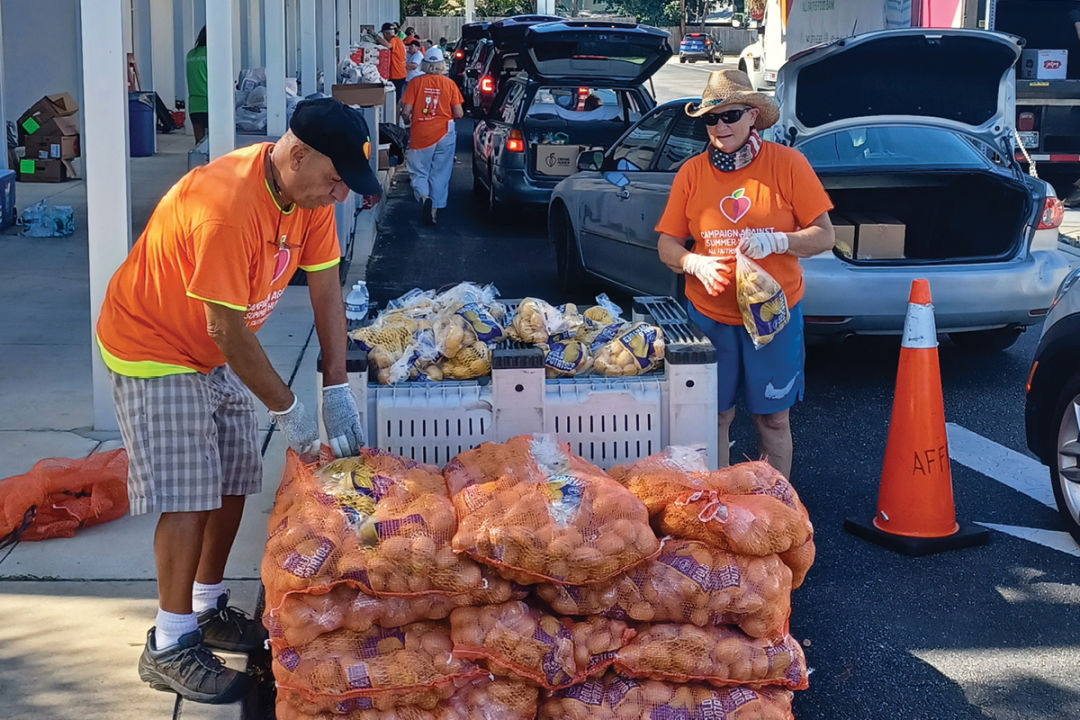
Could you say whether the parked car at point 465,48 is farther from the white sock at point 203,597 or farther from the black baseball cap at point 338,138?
the black baseball cap at point 338,138

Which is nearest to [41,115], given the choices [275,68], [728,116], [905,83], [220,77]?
[275,68]

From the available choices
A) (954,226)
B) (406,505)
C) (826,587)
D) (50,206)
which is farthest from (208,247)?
(50,206)

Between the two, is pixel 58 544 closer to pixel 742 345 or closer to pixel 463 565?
pixel 463 565

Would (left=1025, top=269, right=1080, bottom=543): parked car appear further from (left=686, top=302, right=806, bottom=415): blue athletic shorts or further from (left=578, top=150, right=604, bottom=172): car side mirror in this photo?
(left=578, top=150, right=604, bottom=172): car side mirror

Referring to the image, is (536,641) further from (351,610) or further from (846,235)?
(846,235)

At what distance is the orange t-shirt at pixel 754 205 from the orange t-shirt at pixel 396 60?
872 inches

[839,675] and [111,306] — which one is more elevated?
[111,306]

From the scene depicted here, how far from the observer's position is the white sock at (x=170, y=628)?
153 inches

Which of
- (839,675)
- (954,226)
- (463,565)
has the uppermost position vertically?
(954,226)


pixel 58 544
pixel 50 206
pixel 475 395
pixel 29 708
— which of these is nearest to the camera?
pixel 29 708

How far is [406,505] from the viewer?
364 cm

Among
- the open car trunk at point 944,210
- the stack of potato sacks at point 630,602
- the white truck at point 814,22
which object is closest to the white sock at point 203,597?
the stack of potato sacks at point 630,602

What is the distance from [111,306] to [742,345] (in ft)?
8.41

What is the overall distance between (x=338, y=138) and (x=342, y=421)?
0.99 meters
